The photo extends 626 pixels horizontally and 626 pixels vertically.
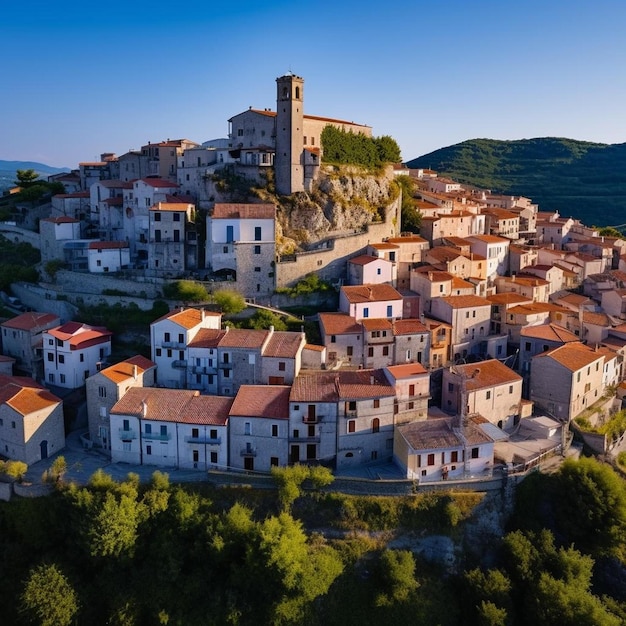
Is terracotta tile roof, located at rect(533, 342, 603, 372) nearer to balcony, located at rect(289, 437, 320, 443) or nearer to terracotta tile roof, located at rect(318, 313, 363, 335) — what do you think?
terracotta tile roof, located at rect(318, 313, 363, 335)

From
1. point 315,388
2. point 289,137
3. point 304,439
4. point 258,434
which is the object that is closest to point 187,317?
point 258,434

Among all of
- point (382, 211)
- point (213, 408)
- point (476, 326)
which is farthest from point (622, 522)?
point (382, 211)

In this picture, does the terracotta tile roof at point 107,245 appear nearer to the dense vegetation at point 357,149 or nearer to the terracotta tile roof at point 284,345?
the terracotta tile roof at point 284,345

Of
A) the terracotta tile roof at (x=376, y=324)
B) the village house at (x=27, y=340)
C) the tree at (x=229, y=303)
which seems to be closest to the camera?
the terracotta tile roof at (x=376, y=324)

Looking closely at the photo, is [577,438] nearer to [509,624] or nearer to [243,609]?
[509,624]

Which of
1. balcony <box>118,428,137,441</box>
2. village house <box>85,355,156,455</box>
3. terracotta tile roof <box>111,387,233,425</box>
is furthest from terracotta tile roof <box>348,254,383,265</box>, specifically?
balcony <box>118,428,137,441</box>

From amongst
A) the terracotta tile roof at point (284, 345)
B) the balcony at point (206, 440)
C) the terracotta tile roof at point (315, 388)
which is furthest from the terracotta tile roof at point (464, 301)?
the balcony at point (206, 440)
